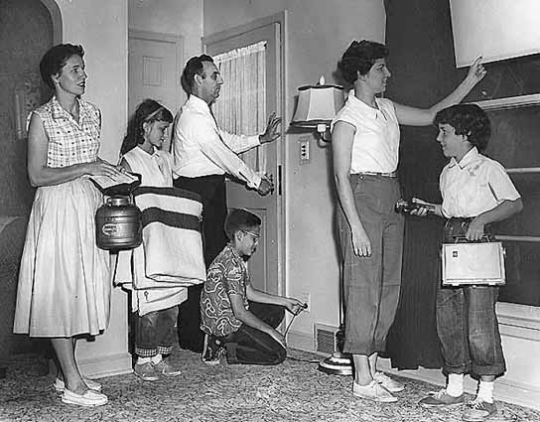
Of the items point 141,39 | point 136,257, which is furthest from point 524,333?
point 141,39

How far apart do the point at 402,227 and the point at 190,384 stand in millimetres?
1324

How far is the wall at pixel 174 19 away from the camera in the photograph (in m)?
5.49

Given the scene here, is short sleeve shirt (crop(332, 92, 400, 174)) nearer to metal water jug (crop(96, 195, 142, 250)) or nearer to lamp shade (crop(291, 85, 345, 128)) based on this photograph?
lamp shade (crop(291, 85, 345, 128))

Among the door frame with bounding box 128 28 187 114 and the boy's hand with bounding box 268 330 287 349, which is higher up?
the door frame with bounding box 128 28 187 114

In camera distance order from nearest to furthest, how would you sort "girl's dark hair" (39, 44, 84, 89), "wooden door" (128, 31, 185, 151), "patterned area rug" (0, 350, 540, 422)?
"patterned area rug" (0, 350, 540, 422), "girl's dark hair" (39, 44, 84, 89), "wooden door" (128, 31, 185, 151)

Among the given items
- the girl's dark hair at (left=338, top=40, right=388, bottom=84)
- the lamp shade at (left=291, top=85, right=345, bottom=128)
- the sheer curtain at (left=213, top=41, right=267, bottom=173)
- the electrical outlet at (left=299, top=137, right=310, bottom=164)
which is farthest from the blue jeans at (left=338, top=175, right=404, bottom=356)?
the sheer curtain at (left=213, top=41, right=267, bottom=173)

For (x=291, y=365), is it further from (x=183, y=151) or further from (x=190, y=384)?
(x=183, y=151)

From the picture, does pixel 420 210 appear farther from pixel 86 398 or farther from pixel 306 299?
pixel 86 398

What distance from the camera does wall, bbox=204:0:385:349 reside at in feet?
14.8

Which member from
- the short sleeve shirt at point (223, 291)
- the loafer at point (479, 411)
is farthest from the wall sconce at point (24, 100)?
the loafer at point (479, 411)

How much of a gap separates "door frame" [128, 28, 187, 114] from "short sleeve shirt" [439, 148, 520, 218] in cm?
269

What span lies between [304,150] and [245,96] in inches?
32.1

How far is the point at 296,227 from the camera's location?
486cm

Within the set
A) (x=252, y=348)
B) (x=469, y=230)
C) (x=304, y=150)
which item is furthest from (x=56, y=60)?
(x=469, y=230)
